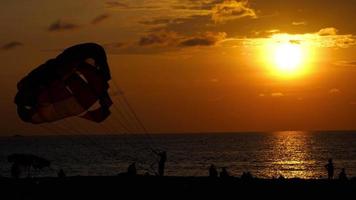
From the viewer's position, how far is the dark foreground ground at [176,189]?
30234mm

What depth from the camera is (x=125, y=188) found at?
105ft

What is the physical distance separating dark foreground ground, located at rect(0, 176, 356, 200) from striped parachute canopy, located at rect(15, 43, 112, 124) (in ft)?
12.2

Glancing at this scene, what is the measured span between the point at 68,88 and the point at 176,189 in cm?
680

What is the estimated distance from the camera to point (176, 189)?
31.3 m

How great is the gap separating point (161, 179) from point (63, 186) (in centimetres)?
473

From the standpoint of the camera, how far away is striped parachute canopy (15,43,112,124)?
2841 centimetres

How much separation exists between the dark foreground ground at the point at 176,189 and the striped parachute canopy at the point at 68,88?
12.2ft

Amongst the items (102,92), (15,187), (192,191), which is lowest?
(15,187)

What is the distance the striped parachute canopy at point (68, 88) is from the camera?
28406 millimetres

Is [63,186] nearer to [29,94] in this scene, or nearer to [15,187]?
[15,187]

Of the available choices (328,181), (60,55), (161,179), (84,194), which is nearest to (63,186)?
(84,194)

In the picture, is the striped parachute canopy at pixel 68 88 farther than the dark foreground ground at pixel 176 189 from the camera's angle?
No

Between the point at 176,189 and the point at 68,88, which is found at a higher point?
the point at 68,88

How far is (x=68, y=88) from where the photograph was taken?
99.0ft
